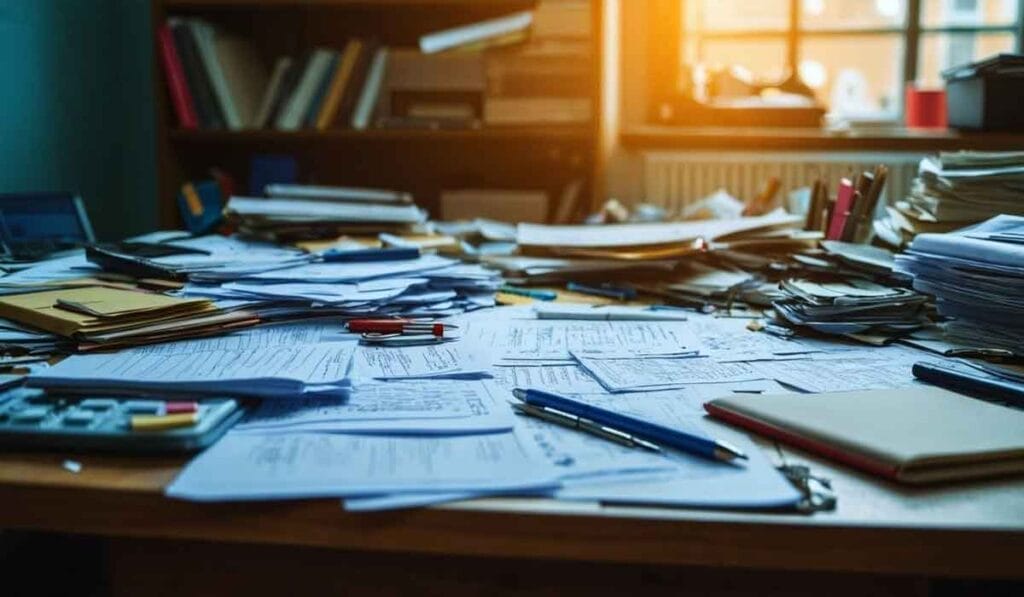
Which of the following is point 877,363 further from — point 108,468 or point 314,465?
point 108,468

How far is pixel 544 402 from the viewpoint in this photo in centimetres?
78

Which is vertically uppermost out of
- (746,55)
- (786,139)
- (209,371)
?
(746,55)

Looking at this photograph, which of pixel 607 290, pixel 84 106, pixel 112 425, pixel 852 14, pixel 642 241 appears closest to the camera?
pixel 112 425

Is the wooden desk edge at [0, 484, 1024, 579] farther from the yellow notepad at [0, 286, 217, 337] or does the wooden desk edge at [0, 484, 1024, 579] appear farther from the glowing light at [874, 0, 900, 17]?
the glowing light at [874, 0, 900, 17]

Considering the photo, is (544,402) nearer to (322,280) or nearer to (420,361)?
(420,361)

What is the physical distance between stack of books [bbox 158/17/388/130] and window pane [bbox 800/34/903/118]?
4.37ft

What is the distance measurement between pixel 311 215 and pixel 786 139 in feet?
5.01

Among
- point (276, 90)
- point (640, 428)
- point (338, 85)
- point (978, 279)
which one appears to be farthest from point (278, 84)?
point (640, 428)

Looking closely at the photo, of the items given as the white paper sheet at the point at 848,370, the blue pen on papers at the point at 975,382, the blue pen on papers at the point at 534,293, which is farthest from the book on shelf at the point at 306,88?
the blue pen on papers at the point at 975,382

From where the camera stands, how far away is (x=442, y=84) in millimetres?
2631

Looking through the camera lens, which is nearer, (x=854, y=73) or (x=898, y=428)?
(x=898, y=428)

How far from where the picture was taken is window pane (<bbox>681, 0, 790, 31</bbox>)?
9.96ft

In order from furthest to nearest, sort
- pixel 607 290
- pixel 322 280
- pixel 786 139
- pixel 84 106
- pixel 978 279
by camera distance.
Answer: pixel 786 139 → pixel 84 106 → pixel 607 290 → pixel 322 280 → pixel 978 279

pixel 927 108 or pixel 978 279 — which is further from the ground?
pixel 927 108
